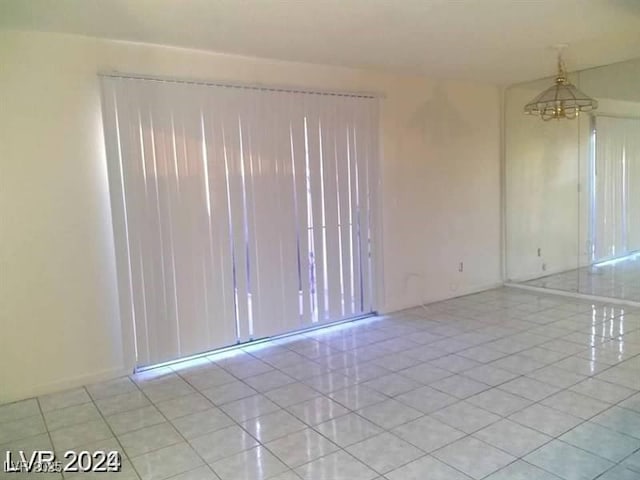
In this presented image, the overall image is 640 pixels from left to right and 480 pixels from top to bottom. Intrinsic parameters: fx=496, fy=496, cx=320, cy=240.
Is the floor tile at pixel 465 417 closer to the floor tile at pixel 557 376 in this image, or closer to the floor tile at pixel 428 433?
the floor tile at pixel 428 433

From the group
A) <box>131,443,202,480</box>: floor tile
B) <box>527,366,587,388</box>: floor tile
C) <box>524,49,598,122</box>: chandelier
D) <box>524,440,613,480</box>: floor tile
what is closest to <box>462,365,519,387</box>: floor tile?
<box>527,366,587,388</box>: floor tile

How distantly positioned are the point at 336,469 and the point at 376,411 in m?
0.63

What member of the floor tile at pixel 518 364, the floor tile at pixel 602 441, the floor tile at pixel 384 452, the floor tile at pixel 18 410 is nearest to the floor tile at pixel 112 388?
the floor tile at pixel 18 410

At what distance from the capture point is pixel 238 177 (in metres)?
3.91

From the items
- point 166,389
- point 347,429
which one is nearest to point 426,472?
point 347,429

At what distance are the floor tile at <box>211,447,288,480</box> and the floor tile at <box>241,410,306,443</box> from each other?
0.48ft

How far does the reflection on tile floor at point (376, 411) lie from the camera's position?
2342 millimetres

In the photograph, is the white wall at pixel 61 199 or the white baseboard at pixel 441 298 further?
the white baseboard at pixel 441 298

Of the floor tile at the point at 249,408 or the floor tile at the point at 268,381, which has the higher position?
the floor tile at the point at 268,381

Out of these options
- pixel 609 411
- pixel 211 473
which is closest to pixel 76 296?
pixel 211 473

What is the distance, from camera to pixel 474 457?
2.36 meters

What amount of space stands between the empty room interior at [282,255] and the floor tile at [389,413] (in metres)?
0.03

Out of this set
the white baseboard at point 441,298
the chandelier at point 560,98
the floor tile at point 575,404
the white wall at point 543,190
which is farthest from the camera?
the white wall at point 543,190

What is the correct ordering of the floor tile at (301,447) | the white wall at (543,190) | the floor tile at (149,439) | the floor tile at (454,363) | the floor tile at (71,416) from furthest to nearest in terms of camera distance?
the white wall at (543,190) → the floor tile at (454,363) → the floor tile at (71,416) → the floor tile at (149,439) → the floor tile at (301,447)
